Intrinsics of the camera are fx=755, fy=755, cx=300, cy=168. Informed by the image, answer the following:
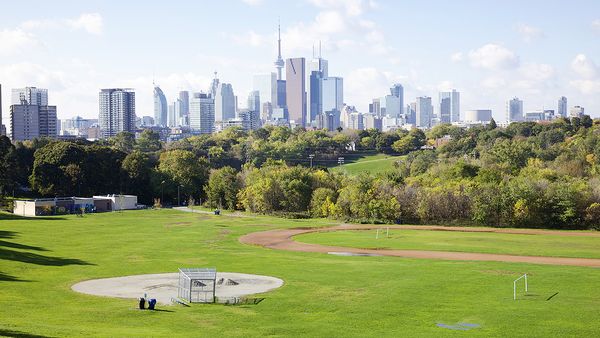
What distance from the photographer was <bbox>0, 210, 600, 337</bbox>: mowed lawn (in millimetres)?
37656

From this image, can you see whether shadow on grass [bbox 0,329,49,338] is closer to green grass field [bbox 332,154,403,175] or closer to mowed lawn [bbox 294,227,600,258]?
mowed lawn [bbox 294,227,600,258]

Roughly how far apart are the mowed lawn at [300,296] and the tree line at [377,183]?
3328 centimetres

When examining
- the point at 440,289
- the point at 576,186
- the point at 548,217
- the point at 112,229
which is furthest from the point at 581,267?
the point at 112,229

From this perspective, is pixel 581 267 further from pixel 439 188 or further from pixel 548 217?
pixel 439 188

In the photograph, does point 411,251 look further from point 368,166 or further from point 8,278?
point 368,166

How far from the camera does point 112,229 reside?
91812 millimetres

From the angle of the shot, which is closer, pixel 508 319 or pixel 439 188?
pixel 508 319

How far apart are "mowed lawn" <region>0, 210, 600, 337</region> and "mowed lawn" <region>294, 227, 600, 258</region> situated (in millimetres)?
9467

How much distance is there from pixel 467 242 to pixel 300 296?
1409 inches

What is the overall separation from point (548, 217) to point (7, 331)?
246 ft

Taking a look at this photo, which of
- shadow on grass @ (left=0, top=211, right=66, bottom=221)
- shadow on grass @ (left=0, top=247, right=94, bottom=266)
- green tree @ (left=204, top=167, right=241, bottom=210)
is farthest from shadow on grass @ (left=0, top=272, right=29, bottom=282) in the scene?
green tree @ (left=204, top=167, right=241, bottom=210)

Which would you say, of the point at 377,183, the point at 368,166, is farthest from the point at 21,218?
the point at 368,166

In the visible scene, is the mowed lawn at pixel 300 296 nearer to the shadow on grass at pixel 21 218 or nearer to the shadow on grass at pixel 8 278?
the shadow on grass at pixel 8 278

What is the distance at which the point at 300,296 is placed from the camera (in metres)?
46.9
